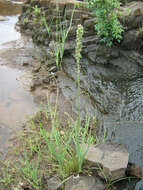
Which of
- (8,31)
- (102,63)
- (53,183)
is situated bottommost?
(53,183)

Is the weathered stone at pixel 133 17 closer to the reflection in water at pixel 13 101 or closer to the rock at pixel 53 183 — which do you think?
the reflection in water at pixel 13 101

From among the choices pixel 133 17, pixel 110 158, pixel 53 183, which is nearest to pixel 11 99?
pixel 53 183

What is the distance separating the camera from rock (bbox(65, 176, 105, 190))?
196 cm

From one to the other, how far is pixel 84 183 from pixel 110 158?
38 centimetres

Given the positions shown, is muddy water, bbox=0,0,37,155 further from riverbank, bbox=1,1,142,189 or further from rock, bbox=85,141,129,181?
rock, bbox=85,141,129,181

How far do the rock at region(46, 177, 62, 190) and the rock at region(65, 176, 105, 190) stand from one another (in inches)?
3.5

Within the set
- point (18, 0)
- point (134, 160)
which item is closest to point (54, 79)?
point (134, 160)

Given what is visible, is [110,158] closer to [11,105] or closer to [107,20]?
[11,105]

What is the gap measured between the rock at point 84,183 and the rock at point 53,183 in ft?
0.29

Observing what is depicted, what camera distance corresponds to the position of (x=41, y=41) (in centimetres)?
634

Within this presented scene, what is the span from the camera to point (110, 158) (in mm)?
2162

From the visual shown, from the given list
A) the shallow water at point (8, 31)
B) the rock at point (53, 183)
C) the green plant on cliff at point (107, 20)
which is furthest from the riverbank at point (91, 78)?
the shallow water at point (8, 31)

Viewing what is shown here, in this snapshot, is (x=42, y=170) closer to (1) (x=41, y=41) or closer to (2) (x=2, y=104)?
(2) (x=2, y=104)

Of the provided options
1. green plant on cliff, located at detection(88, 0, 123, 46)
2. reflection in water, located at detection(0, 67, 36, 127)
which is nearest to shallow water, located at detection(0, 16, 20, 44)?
reflection in water, located at detection(0, 67, 36, 127)
